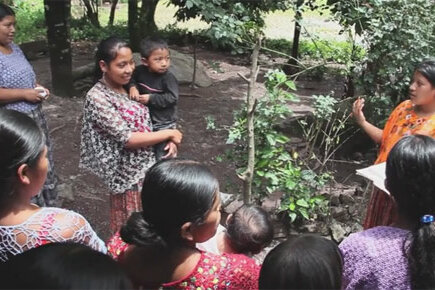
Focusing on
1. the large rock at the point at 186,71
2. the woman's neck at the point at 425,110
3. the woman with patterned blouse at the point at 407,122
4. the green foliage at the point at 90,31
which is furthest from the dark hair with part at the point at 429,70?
the green foliage at the point at 90,31

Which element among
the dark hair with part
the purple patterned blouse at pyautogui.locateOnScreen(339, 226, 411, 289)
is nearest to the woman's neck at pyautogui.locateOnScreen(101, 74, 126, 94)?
the purple patterned blouse at pyautogui.locateOnScreen(339, 226, 411, 289)

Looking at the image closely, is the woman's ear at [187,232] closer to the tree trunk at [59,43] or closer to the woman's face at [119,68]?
the woman's face at [119,68]

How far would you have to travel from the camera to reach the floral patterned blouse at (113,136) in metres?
2.63

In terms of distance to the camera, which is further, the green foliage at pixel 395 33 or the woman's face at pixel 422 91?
the green foliage at pixel 395 33

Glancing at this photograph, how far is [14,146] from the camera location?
5.34 feet

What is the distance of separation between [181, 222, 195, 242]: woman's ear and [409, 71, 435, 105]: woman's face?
1928 millimetres

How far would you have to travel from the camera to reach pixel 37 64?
921cm

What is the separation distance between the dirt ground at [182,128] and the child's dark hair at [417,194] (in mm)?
2139

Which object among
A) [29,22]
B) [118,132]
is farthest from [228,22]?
[29,22]

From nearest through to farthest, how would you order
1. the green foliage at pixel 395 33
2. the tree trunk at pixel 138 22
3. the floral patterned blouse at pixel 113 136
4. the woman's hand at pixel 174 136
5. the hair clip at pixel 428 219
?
the hair clip at pixel 428 219, the floral patterned blouse at pixel 113 136, the woman's hand at pixel 174 136, the green foliage at pixel 395 33, the tree trunk at pixel 138 22

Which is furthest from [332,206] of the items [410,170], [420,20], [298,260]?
[298,260]

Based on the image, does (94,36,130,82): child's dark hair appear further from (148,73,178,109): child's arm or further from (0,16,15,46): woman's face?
(0,16,15,46): woman's face

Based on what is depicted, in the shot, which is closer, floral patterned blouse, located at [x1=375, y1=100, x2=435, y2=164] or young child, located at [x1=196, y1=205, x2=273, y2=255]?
young child, located at [x1=196, y1=205, x2=273, y2=255]

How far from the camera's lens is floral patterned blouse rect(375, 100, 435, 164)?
292cm
